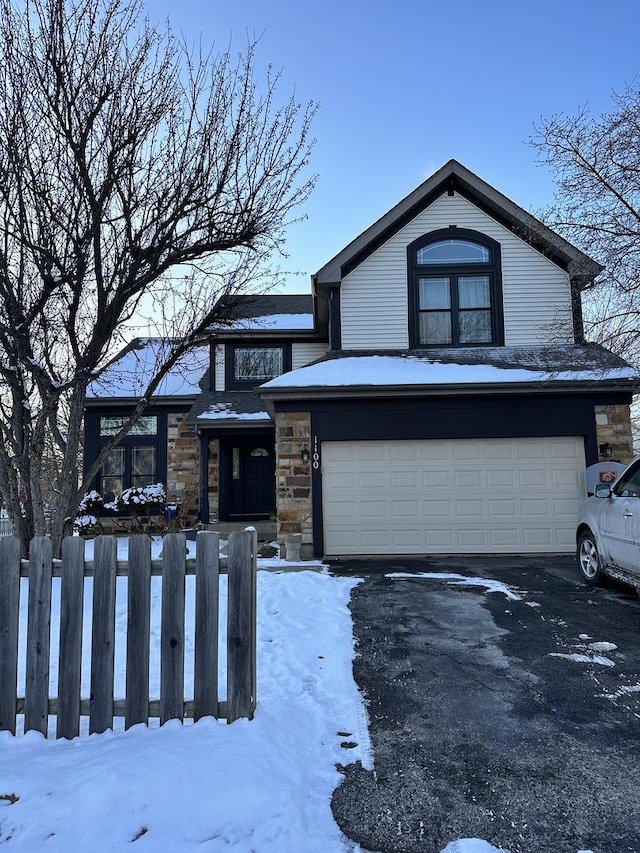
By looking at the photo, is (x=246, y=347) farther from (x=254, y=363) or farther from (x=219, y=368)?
(x=219, y=368)

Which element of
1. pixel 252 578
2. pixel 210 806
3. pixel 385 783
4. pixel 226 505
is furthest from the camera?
pixel 226 505

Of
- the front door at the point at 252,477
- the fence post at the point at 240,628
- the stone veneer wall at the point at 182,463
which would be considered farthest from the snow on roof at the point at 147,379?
the fence post at the point at 240,628

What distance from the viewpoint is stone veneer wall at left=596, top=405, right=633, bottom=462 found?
9852 mm

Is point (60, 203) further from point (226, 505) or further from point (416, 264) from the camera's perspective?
point (226, 505)

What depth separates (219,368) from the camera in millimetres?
15453

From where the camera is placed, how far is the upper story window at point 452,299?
1147 cm

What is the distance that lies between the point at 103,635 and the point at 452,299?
10.2m

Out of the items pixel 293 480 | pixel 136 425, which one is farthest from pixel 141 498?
pixel 293 480

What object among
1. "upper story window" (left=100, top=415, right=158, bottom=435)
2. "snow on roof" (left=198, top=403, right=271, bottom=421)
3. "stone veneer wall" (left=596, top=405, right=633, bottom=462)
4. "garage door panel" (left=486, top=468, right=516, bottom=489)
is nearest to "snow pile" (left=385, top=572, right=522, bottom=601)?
"garage door panel" (left=486, top=468, right=516, bottom=489)

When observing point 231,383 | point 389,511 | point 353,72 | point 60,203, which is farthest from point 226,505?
point 353,72

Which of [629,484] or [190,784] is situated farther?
[629,484]

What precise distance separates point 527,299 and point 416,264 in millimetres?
2499

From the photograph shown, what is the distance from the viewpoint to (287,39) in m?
8.09

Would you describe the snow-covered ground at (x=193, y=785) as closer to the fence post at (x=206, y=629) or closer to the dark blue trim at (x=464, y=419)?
the fence post at (x=206, y=629)
